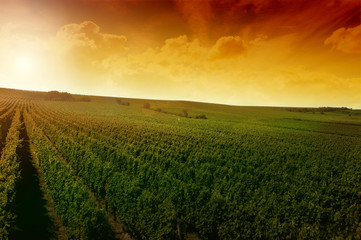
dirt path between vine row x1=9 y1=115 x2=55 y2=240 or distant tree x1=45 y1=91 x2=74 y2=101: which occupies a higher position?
distant tree x1=45 y1=91 x2=74 y2=101

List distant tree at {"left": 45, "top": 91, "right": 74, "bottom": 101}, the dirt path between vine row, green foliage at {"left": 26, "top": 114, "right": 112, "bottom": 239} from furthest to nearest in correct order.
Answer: distant tree at {"left": 45, "top": 91, "right": 74, "bottom": 101}
the dirt path between vine row
green foliage at {"left": 26, "top": 114, "right": 112, "bottom": 239}

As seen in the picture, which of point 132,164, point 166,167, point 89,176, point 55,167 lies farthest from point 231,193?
point 55,167

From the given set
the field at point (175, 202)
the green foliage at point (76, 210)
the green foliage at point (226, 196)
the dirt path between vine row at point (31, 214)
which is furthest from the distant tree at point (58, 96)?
the green foliage at point (76, 210)

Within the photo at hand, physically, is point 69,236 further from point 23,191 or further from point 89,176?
point 23,191

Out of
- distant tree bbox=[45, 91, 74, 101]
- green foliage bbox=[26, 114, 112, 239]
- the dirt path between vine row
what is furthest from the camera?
distant tree bbox=[45, 91, 74, 101]

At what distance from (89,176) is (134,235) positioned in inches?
275

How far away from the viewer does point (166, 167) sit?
60.3ft

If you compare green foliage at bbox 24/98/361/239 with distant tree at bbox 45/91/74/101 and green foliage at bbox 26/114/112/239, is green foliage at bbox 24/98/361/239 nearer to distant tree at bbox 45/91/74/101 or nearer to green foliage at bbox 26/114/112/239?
green foliage at bbox 26/114/112/239

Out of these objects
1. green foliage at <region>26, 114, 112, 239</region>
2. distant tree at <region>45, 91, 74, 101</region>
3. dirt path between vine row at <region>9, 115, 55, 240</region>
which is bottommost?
dirt path between vine row at <region>9, 115, 55, 240</region>

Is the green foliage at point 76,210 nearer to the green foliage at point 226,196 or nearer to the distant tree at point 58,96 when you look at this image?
the green foliage at point 226,196

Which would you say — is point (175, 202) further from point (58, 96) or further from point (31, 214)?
point (58, 96)

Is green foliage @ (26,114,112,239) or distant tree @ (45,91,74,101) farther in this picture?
distant tree @ (45,91,74,101)

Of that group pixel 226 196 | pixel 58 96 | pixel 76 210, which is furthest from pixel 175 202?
pixel 58 96

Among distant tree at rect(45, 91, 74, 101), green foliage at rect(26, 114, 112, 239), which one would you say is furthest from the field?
distant tree at rect(45, 91, 74, 101)
